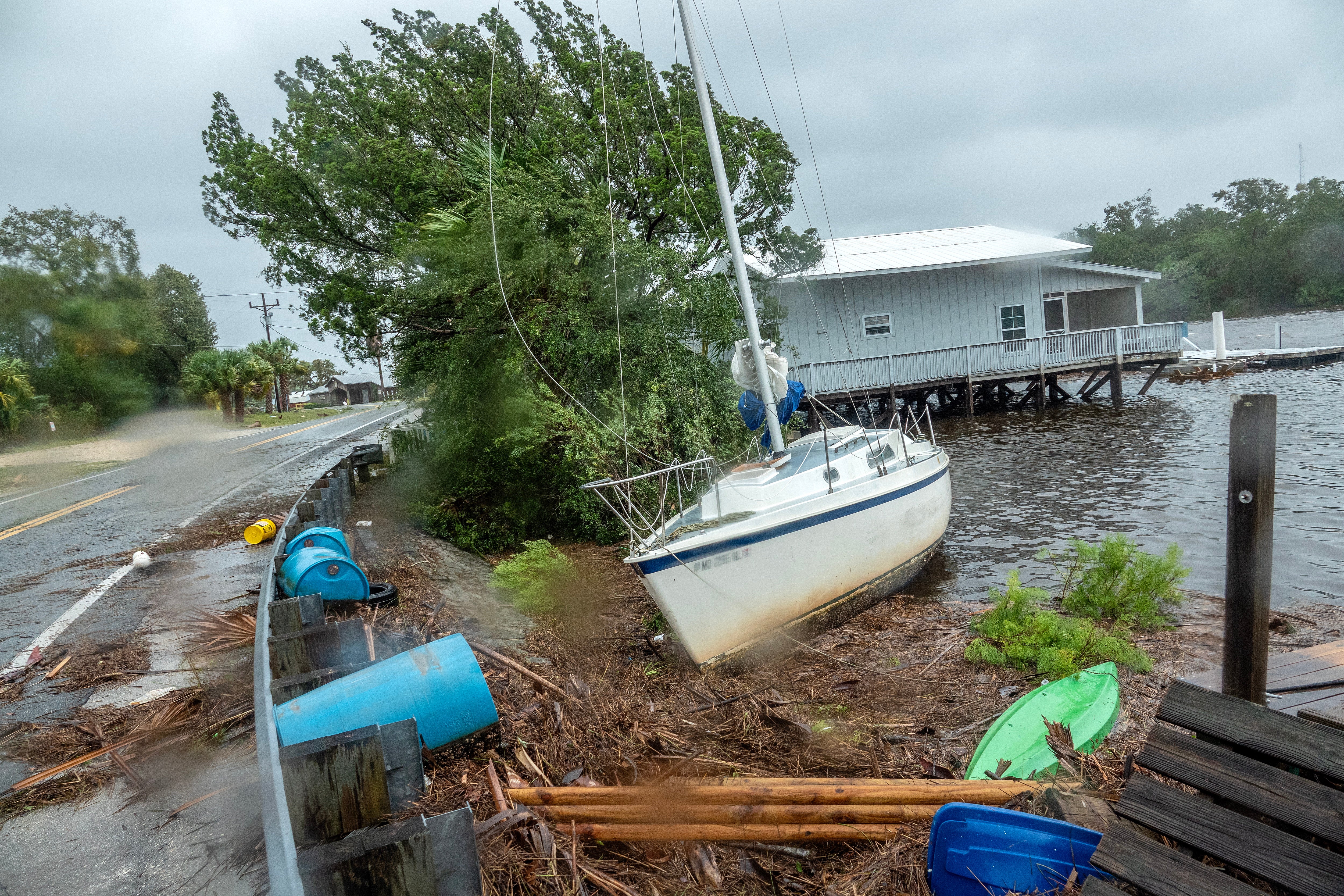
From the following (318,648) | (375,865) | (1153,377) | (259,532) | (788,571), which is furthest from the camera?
(1153,377)

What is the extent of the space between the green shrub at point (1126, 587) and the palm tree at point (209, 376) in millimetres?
14750

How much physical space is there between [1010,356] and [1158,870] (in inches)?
909

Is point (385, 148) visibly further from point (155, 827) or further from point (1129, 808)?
point (1129, 808)

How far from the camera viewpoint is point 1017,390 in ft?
96.9

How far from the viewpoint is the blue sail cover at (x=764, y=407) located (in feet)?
30.1

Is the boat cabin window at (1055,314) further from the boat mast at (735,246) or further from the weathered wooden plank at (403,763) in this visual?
the weathered wooden plank at (403,763)

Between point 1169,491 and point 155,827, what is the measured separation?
14.1m

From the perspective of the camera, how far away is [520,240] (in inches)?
471

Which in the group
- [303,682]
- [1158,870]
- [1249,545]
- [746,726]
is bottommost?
[746,726]

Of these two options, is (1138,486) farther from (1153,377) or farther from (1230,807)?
(1153,377)

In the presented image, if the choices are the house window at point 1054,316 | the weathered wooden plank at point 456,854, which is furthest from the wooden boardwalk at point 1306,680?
the house window at point 1054,316

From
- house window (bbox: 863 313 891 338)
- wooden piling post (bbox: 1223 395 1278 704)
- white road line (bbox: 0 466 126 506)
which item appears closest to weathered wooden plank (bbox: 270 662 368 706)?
wooden piling post (bbox: 1223 395 1278 704)

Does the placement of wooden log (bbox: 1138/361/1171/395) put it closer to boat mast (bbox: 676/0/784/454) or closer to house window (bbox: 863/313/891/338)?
house window (bbox: 863/313/891/338)

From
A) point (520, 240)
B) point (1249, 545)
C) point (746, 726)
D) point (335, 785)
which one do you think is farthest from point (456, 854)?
point (520, 240)
